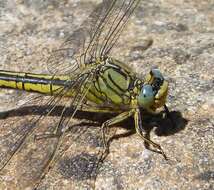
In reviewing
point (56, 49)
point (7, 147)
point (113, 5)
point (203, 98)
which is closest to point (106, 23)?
point (113, 5)

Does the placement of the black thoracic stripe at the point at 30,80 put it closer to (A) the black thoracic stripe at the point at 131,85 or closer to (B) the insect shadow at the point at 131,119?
(B) the insect shadow at the point at 131,119

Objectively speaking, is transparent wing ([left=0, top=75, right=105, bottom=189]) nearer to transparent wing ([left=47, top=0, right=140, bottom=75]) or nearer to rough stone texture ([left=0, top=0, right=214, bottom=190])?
rough stone texture ([left=0, top=0, right=214, bottom=190])

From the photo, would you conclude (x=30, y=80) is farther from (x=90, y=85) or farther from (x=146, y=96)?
(x=146, y=96)

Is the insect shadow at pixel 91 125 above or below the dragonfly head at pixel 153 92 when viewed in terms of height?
below

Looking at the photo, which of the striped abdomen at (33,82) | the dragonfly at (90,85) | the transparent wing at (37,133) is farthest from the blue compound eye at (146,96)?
the striped abdomen at (33,82)

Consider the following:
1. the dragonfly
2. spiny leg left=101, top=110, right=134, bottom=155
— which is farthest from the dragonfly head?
spiny leg left=101, top=110, right=134, bottom=155
